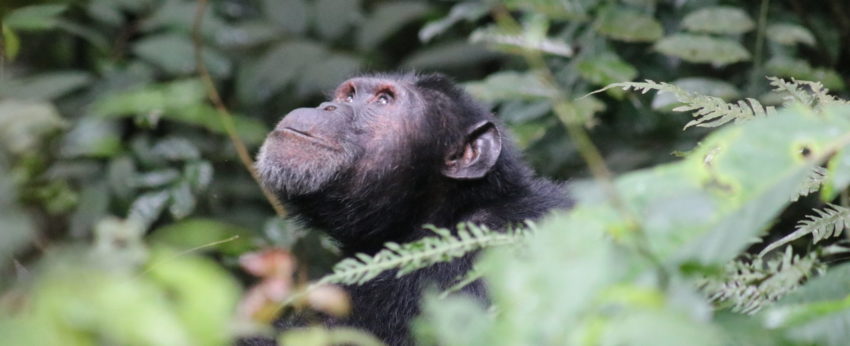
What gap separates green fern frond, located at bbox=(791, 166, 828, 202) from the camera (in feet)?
7.48

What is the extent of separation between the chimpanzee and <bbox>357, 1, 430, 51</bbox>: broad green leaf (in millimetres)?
2585

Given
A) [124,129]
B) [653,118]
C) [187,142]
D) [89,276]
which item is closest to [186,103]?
[187,142]

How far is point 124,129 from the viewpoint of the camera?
22.7ft

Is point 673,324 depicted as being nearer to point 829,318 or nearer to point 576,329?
point 576,329

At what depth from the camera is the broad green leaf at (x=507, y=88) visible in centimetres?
500

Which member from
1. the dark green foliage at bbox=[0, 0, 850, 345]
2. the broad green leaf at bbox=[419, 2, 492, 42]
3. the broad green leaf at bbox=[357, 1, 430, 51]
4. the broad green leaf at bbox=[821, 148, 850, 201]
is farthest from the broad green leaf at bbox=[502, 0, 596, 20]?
the broad green leaf at bbox=[821, 148, 850, 201]

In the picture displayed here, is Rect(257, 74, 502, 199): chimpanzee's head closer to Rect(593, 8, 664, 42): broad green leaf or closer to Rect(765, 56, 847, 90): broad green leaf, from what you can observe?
Rect(593, 8, 664, 42): broad green leaf

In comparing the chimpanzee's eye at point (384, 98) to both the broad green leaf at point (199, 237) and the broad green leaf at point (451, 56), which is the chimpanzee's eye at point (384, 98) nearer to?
the broad green leaf at point (199, 237)

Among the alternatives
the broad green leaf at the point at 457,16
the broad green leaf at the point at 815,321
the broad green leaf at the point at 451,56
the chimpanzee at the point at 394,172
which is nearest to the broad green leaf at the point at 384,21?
the broad green leaf at the point at 451,56

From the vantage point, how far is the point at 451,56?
6.63 metres

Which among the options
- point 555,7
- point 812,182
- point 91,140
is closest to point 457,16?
point 555,7

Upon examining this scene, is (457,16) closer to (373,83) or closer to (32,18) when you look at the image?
(373,83)

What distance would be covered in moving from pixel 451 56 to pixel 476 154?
8.92 feet

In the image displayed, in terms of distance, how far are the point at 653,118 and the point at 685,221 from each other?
439 centimetres
